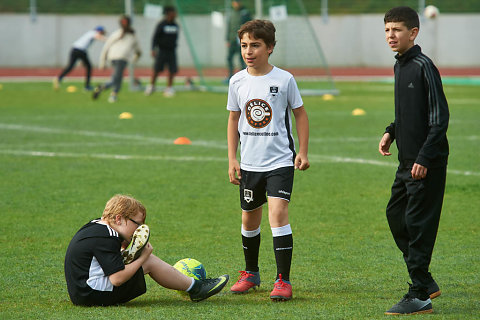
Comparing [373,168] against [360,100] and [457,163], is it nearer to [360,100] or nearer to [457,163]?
[457,163]

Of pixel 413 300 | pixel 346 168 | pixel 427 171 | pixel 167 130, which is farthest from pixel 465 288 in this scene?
pixel 167 130

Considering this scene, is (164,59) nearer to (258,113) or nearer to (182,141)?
(182,141)

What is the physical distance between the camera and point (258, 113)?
4.96 metres

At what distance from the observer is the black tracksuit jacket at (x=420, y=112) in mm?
4316

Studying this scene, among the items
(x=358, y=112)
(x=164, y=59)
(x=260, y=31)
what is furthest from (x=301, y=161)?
(x=164, y=59)

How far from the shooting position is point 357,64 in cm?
3781

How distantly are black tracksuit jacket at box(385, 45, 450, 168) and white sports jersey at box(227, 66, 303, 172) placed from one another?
739mm

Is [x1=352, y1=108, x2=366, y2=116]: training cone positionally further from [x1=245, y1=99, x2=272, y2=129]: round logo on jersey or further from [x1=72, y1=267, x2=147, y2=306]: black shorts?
[x1=72, y1=267, x2=147, y2=306]: black shorts

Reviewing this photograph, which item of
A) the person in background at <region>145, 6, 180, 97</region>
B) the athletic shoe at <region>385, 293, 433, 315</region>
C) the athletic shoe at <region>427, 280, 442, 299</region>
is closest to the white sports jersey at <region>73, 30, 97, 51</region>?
the person in background at <region>145, 6, 180, 97</region>

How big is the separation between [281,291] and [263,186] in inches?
26.1

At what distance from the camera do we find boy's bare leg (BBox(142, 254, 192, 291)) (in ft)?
15.6

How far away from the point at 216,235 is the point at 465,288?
2246 mm

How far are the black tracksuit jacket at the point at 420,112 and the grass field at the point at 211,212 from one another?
2.94ft

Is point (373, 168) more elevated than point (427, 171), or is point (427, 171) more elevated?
point (427, 171)
